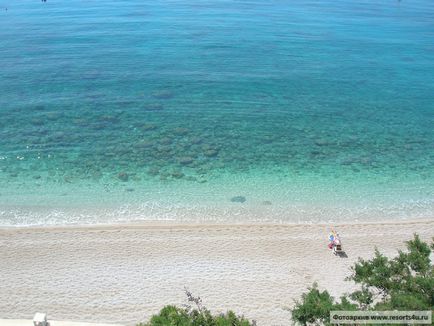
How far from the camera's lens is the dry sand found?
23125 millimetres

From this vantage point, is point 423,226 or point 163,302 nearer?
point 163,302

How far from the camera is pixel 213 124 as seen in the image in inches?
1757

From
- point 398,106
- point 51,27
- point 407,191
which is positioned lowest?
point 407,191

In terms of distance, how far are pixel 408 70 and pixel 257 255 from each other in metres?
49.5

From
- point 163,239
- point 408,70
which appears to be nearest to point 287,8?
point 408,70

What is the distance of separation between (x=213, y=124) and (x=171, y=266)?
22.1 m

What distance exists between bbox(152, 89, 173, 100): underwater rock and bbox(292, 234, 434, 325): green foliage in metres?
36.8

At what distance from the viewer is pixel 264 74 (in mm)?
58125

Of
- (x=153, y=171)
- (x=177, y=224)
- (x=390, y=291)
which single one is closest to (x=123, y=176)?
(x=153, y=171)

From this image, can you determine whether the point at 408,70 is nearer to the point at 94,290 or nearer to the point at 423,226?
the point at 423,226

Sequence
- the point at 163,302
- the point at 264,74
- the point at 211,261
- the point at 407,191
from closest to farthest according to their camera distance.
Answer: the point at 163,302, the point at 211,261, the point at 407,191, the point at 264,74

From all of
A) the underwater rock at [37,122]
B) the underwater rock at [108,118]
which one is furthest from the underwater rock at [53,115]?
the underwater rock at [108,118]

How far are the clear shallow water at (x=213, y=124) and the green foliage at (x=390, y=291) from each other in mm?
12047

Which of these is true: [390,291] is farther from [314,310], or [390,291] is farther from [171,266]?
[171,266]
